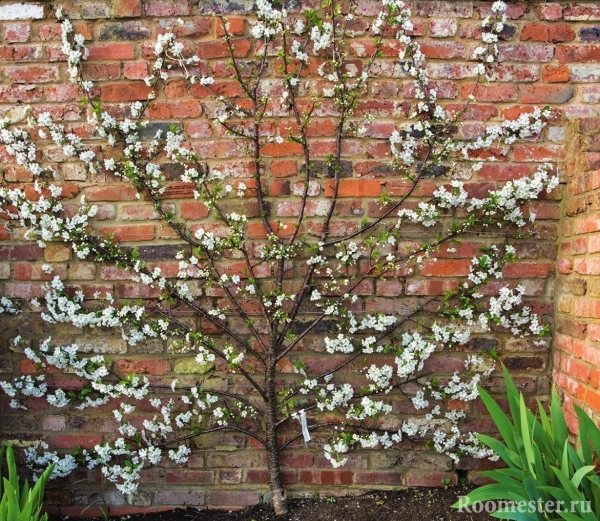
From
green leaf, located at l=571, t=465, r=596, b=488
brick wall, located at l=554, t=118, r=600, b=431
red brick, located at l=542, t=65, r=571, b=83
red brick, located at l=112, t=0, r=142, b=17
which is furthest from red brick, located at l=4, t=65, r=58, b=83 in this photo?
green leaf, located at l=571, t=465, r=596, b=488

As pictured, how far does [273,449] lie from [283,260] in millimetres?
837

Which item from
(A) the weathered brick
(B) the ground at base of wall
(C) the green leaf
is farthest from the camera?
(A) the weathered brick

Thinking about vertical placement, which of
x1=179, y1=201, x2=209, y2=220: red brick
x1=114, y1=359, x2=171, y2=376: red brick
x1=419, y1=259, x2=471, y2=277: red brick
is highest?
x1=179, y1=201, x2=209, y2=220: red brick

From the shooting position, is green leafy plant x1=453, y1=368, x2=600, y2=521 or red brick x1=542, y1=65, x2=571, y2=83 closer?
green leafy plant x1=453, y1=368, x2=600, y2=521

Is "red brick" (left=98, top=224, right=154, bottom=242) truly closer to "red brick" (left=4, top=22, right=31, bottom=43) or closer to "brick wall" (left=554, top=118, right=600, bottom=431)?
"red brick" (left=4, top=22, right=31, bottom=43)

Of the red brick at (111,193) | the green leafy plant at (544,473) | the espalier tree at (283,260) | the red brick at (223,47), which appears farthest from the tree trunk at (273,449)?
the red brick at (223,47)

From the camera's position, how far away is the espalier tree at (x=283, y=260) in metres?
2.54

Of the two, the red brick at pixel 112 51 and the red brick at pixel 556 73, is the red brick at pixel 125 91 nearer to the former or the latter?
the red brick at pixel 112 51

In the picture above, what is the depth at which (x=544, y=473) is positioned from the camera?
1.92m

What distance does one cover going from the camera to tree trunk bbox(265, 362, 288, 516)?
8.36 feet

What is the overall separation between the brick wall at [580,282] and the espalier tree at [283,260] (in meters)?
0.13

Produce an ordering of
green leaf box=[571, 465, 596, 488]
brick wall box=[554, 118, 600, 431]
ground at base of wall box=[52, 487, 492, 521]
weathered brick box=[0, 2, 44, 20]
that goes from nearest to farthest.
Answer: green leaf box=[571, 465, 596, 488] → brick wall box=[554, 118, 600, 431] → ground at base of wall box=[52, 487, 492, 521] → weathered brick box=[0, 2, 44, 20]

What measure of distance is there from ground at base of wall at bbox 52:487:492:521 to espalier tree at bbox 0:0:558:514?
0.12 meters

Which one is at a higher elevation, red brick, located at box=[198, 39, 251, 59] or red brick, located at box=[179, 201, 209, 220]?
red brick, located at box=[198, 39, 251, 59]
